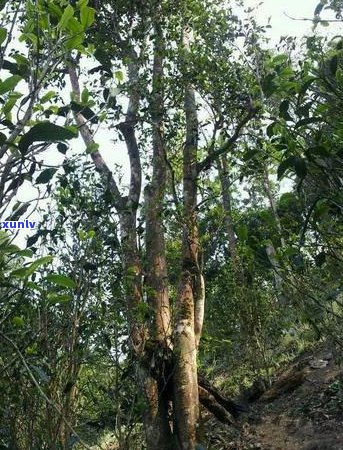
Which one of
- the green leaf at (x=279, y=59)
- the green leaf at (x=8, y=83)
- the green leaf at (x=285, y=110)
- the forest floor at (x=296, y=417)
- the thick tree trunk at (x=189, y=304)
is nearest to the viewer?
the green leaf at (x=8, y=83)

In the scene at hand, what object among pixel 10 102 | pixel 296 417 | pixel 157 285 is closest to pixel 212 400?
pixel 296 417

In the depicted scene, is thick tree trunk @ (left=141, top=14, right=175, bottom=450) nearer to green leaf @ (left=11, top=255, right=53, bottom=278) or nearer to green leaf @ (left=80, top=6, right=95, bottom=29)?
green leaf @ (left=11, top=255, right=53, bottom=278)

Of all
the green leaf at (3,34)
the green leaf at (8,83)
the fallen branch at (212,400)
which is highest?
the green leaf at (3,34)

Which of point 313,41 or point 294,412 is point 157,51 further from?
point 294,412

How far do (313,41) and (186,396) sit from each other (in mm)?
3863

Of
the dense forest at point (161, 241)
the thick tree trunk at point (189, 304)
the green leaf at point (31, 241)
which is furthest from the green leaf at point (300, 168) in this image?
the thick tree trunk at point (189, 304)

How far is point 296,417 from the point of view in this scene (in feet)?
19.3

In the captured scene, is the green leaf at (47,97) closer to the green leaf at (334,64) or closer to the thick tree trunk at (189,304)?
the green leaf at (334,64)

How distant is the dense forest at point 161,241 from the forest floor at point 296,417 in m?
0.04

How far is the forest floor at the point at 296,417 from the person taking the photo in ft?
16.8

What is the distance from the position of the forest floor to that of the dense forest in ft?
0.13

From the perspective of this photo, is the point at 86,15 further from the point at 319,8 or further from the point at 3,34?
the point at 319,8

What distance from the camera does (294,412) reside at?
604 centimetres

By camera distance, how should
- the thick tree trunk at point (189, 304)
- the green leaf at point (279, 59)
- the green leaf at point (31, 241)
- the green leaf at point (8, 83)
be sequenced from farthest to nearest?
the thick tree trunk at point (189, 304), the green leaf at point (31, 241), the green leaf at point (279, 59), the green leaf at point (8, 83)
